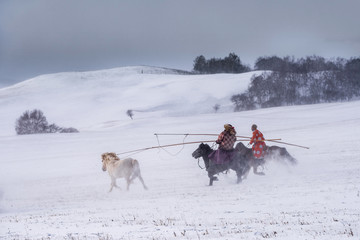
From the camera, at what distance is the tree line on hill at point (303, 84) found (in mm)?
92938

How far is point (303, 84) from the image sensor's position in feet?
334

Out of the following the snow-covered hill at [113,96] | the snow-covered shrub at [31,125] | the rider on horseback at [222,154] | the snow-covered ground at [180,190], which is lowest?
the snow-covered ground at [180,190]

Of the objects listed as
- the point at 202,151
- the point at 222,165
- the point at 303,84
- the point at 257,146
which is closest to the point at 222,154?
the point at 222,165

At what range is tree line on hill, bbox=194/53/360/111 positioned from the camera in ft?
305

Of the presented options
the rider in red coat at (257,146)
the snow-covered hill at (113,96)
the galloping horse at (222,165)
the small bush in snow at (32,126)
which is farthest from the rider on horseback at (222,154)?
the snow-covered hill at (113,96)

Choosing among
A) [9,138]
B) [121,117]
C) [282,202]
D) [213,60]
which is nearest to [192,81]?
[121,117]

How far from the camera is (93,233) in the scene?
864cm

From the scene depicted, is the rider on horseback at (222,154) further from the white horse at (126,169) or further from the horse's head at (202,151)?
the white horse at (126,169)

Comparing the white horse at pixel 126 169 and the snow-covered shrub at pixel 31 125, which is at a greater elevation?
the snow-covered shrub at pixel 31 125

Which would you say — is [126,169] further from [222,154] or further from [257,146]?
[257,146]

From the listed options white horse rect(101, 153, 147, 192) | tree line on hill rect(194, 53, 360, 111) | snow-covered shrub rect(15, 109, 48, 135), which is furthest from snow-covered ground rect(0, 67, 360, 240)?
tree line on hill rect(194, 53, 360, 111)

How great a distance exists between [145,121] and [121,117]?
1072 inches

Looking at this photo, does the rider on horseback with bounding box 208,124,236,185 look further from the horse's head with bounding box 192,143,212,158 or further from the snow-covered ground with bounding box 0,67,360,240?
the snow-covered ground with bounding box 0,67,360,240

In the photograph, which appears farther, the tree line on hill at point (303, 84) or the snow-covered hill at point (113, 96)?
the snow-covered hill at point (113, 96)
